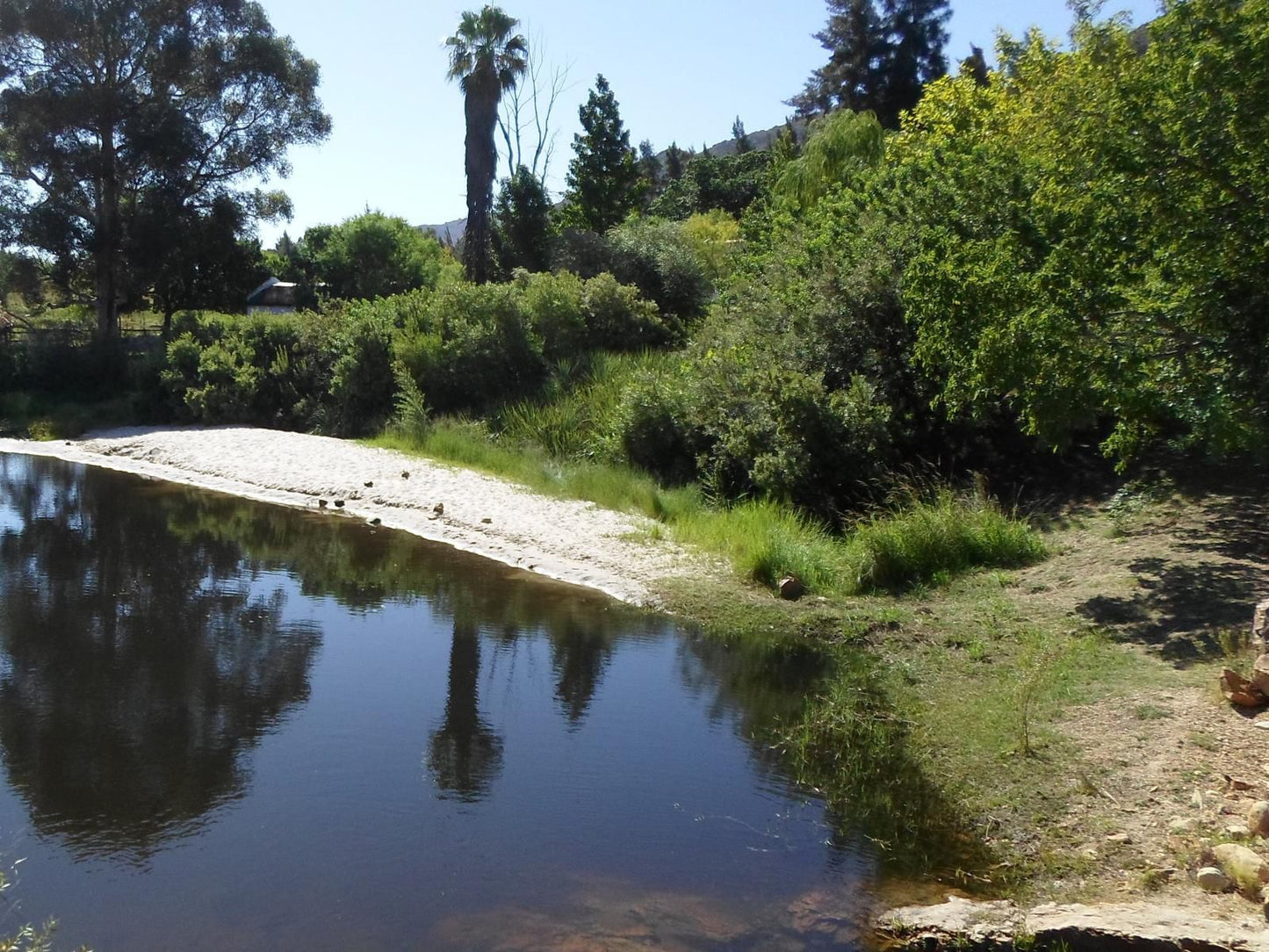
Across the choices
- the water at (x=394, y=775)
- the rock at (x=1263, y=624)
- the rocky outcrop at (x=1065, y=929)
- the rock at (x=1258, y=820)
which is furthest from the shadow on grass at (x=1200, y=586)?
the rocky outcrop at (x=1065, y=929)

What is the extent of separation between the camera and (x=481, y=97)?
37500 mm

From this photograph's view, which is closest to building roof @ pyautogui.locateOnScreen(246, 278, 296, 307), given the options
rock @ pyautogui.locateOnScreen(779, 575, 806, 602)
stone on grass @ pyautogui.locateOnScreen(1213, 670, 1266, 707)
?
rock @ pyautogui.locateOnScreen(779, 575, 806, 602)

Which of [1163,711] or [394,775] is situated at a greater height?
[1163,711]

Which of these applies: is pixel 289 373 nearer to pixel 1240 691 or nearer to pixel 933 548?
pixel 933 548

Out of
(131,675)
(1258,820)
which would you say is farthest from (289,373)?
(1258,820)

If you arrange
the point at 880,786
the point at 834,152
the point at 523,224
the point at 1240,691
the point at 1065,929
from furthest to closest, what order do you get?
the point at 523,224
the point at 834,152
the point at 880,786
the point at 1240,691
the point at 1065,929

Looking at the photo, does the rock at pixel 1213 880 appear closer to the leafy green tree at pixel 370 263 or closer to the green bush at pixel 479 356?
the green bush at pixel 479 356

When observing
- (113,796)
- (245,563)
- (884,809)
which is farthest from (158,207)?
(884,809)

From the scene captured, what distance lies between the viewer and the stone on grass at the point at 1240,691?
8016 mm

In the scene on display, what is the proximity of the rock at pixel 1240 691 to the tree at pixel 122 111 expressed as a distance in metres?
34.9

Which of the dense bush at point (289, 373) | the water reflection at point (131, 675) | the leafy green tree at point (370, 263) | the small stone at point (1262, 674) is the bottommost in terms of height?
the water reflection at point (131, 675)

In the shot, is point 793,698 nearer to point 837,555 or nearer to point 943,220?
point 837,555

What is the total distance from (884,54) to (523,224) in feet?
47.3

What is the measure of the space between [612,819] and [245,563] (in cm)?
998
